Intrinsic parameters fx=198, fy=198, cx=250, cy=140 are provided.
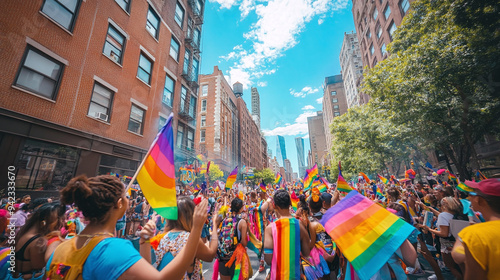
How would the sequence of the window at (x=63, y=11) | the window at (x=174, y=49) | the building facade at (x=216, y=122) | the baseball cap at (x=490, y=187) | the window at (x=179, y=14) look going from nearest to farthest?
the baseball cap at (x=490, y=187) → the window at (x=63, y=11) → the window at (x=174, y=49) → the window at (x=179, y=14) → the building facade at (x=216, y=122)

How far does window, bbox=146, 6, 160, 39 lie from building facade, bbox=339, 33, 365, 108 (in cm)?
5005

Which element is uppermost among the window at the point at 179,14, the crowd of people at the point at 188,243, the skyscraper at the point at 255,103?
the skyscraper at the point at 255,103

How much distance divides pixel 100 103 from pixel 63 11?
14.8ft

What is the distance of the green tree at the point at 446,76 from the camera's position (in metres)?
8.91

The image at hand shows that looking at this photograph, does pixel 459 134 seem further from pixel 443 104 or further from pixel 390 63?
pixel 390 63

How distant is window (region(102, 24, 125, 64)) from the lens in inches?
469

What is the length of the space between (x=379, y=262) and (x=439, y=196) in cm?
575

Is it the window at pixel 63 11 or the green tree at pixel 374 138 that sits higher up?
the window at pixel 63 11

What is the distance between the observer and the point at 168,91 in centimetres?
1691

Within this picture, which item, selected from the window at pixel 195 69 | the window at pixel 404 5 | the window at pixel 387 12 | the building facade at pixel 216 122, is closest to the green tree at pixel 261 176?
the building facade at pixel 216 122

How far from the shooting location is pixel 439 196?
591 centimetres

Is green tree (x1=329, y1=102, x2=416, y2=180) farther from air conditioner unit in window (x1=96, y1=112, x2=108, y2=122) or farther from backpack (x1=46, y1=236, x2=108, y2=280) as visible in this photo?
air conditioner unit in window (x1=96, y1=112, x2=108, y2=122)

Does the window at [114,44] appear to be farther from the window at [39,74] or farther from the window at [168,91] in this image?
the window at [168,91]

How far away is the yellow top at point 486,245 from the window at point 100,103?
13.9 metres
